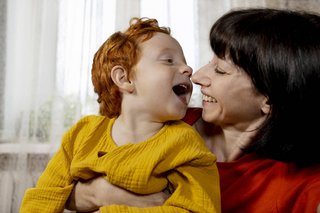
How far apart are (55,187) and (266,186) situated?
0.64 meters

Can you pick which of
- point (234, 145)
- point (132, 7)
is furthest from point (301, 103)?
point (132, 7)

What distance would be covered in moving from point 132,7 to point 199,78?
1.34m

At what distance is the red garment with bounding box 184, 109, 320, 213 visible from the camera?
3.86 feet

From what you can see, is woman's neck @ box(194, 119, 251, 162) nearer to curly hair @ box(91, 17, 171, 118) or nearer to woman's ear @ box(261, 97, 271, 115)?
woman's ear @ box(261, 97, 271, 115)

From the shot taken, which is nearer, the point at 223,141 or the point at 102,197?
the point at 102,197

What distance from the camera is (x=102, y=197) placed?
3.87ft

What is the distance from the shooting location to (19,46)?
256 centimetres

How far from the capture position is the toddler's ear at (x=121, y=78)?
1.26 m

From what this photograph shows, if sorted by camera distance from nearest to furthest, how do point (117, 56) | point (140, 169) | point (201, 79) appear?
point (140, 169) < point (117, 56) < point (201, 79)

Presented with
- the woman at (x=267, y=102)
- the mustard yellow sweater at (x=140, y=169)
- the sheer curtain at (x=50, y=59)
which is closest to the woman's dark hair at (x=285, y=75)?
the woman at (x=267, y=102)

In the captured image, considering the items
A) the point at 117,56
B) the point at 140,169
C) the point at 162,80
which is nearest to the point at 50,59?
the point at 117,56

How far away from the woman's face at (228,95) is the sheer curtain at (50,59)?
1.15 meters

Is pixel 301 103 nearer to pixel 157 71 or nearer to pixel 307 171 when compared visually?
pixel 307 171

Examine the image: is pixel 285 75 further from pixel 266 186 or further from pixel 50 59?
pixel 50 59
